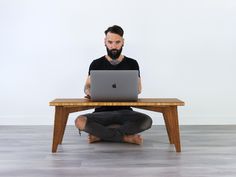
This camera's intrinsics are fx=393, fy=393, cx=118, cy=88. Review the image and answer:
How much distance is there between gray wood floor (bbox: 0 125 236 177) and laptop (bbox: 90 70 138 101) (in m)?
0.50

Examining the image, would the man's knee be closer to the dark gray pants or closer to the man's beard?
the dark gray pants

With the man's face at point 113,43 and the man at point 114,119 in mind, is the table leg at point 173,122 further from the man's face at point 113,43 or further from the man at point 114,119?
the man's face at point 113,43

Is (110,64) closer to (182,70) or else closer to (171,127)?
(171,127)

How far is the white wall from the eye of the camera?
5.09 metres

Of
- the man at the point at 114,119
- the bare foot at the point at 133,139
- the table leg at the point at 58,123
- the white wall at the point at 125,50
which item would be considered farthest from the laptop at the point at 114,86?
the white wall at the point at 125,50

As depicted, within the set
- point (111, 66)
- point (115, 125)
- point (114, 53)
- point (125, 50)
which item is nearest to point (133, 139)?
point (115, 125)

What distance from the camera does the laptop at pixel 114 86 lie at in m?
3.14

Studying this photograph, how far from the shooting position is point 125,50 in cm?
513

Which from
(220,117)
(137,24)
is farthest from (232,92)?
(137,24)

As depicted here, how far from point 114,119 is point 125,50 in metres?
1.61

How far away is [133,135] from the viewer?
376cm

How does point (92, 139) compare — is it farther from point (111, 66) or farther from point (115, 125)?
point (111, 66)

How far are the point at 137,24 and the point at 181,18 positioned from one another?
576mm

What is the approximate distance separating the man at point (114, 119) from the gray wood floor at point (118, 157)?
103mm
